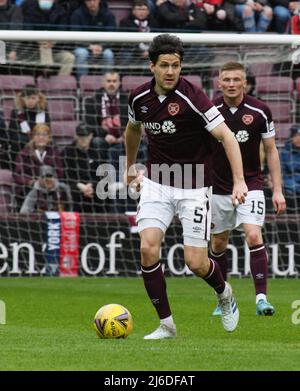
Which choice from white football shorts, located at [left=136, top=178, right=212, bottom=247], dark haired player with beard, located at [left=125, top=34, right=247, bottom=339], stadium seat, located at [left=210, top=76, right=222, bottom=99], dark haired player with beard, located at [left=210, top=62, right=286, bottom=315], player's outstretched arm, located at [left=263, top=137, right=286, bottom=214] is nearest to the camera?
dark haired player with beard, located at [left=125, top=34, right=247, bottom=339]

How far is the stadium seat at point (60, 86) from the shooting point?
1745 centimetres

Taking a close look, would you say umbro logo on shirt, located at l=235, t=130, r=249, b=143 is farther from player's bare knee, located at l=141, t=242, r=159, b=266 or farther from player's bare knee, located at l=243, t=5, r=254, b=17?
player's bare knee, located at l=243, t=5, r=254, b=17

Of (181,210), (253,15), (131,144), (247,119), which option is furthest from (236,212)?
(253,15)

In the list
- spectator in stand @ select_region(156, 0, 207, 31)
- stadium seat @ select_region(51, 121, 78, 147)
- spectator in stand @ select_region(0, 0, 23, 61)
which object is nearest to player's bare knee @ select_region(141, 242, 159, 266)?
stadium seat @ select_region(51, 121, 78, 147)

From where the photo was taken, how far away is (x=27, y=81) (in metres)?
17.4

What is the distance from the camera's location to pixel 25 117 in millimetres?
16922

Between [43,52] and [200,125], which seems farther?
[43,52]

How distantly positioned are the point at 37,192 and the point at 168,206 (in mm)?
7723

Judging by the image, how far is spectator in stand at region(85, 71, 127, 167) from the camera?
16.8 metres

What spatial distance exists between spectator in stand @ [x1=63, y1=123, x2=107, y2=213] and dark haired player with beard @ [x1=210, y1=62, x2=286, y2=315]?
5.17m

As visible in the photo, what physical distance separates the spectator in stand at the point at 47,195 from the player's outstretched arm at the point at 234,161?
7.94 m

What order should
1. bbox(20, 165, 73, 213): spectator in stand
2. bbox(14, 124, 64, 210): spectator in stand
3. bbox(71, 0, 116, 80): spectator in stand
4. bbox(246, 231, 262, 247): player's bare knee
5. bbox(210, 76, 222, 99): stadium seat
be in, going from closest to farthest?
bbox(246, 231, 262, 247): player's bare knee → bbox(20, 165, 73, 213): spectator in stand → bbox(14, 124, 64, 210): spectator in stand → bbox(210, 76, 222, 99): stadium seat → bbox(71, 0, 116, 80): spectator in stand
